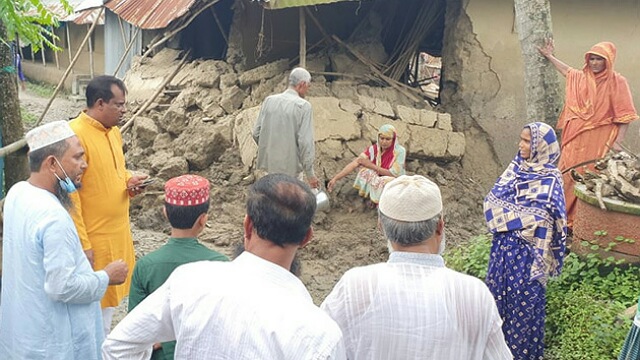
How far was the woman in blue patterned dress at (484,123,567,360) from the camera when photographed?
4309 mm

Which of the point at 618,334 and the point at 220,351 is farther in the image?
the point at 618,334

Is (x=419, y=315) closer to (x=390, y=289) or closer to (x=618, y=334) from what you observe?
(x=390, y=289)

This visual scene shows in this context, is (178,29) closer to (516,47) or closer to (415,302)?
(516,47)

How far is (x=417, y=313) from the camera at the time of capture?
2307 mm

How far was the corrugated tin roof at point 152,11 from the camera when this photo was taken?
9.99 m

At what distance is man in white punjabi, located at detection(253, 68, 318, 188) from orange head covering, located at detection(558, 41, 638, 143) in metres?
2.36

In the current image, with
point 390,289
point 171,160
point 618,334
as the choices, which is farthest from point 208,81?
point 390,289

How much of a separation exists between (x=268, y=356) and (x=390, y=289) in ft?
2.21

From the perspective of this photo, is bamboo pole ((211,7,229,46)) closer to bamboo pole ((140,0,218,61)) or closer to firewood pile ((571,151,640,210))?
bamboo pole ((140,0,218,61))

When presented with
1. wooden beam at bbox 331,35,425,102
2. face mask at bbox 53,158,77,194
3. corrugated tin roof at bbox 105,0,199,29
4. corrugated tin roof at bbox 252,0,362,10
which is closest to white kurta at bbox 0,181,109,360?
face mask at bbox 53,158,77,194

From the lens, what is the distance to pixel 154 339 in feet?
6.49

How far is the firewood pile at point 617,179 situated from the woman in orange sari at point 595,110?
0.72m

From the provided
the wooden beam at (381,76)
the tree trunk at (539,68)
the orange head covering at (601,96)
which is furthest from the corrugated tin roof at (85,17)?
the orange head covering at (601,96)

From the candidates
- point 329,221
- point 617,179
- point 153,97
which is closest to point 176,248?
point 617,179
